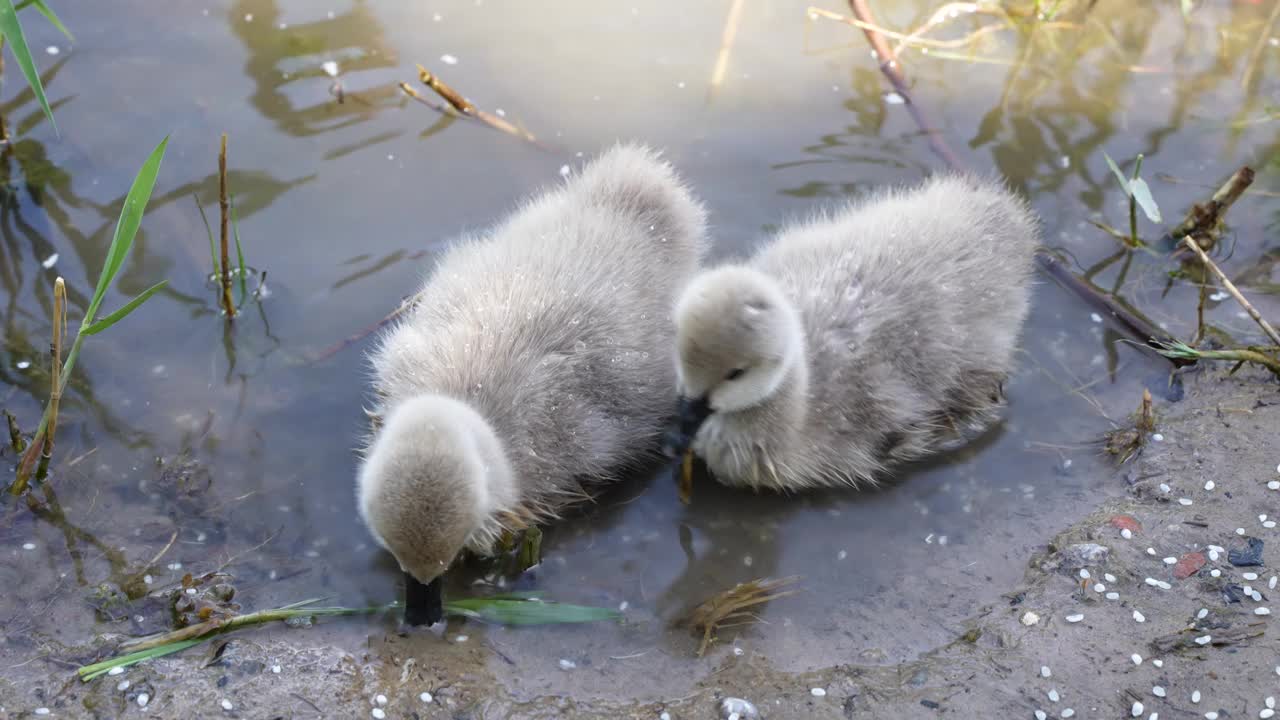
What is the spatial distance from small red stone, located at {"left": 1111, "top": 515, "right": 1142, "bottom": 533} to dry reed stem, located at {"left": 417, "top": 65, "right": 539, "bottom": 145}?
2707 mm

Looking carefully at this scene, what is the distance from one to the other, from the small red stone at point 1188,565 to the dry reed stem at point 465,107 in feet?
9.62

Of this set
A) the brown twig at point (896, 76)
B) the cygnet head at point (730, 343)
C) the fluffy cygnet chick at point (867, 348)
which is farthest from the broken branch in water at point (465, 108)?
the cygnet head at point (730, 343)

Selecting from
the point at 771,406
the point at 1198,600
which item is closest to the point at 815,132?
the point at 771,406

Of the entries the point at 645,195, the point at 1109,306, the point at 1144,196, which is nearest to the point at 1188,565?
the point at 1109,306

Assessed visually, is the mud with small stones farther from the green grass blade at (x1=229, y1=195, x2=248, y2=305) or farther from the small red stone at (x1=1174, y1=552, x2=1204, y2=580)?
the green grass blade at (x1=229, y1=195, x2=248, y2=305)

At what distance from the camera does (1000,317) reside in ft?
13.3

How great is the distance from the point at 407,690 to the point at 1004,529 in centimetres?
190

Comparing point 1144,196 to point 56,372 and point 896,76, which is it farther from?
point 56,372

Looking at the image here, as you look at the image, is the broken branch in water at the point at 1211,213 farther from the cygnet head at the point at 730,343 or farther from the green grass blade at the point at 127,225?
the green grass blade at the point at 127,225

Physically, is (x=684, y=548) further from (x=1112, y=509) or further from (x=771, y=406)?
(x=1112, y=509)

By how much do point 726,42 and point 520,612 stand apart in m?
3.19

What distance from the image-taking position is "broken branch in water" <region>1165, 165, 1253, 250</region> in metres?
4.37

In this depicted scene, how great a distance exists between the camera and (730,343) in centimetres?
326

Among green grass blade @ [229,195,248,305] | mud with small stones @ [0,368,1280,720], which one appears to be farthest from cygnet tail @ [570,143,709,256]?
mud with small stones @ [0,368,1280,720]
